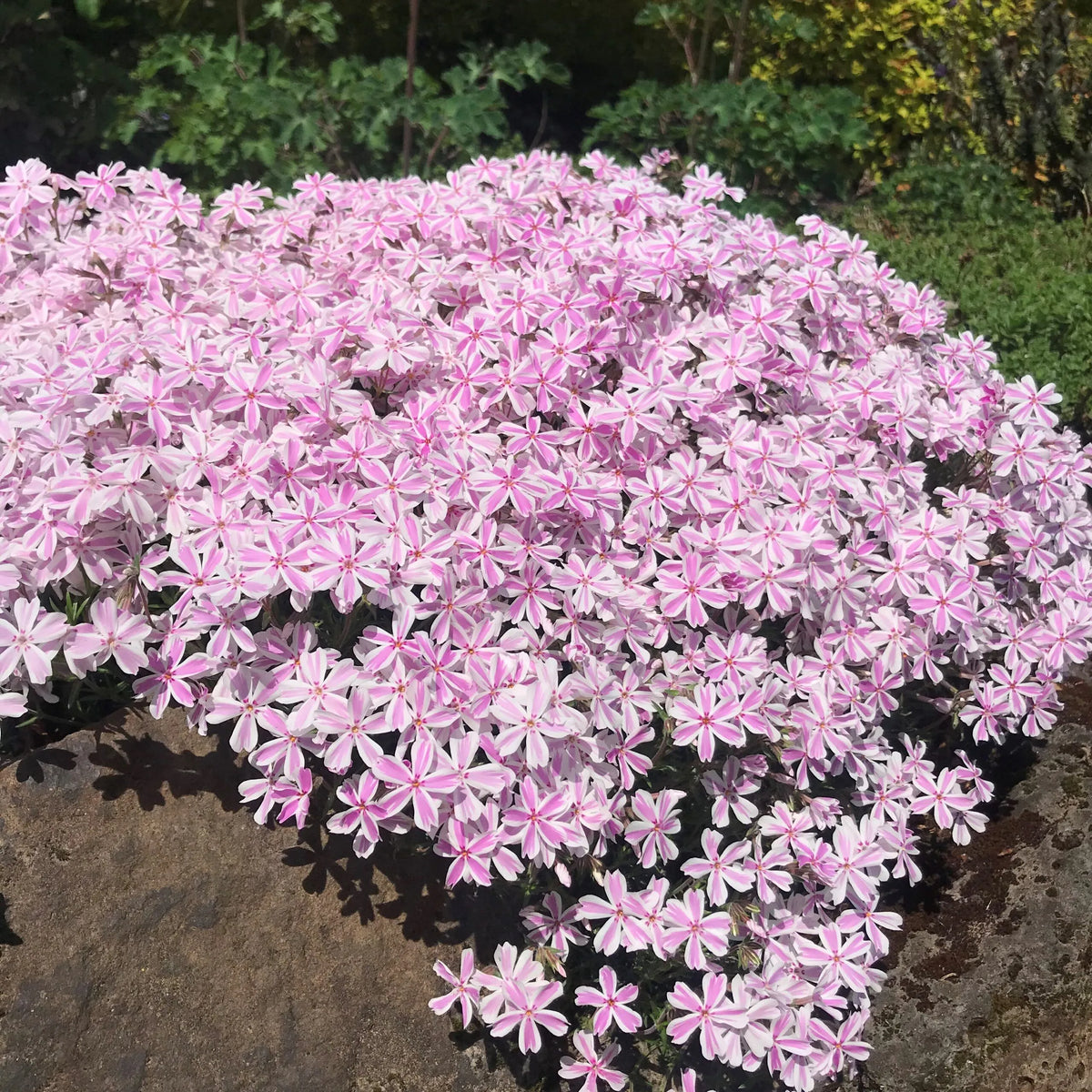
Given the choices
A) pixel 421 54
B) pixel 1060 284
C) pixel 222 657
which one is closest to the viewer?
pixel 222 657

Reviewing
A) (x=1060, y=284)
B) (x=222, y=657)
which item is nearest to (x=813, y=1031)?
(x=222, y=657)

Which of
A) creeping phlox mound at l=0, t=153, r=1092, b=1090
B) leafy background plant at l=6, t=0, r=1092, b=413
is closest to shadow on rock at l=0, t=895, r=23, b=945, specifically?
creeping phlox mound at l=0, t=153, r=1092, b=1090

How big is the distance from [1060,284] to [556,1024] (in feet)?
14.1

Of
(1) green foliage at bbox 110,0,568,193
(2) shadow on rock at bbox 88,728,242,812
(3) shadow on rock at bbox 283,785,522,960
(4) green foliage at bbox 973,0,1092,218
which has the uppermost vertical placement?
(4) green foliage at bbox 973,0,1092,218

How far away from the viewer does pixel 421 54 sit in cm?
959

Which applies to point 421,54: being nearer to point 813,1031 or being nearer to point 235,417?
point 235,417

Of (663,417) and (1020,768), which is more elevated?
(663,417)

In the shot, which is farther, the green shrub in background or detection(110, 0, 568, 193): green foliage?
detection(110, 0, 568, 193): green foliage

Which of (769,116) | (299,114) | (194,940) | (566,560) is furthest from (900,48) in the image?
(194,940)

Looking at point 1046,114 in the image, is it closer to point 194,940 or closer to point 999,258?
point 999,258

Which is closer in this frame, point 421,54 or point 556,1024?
point 556,1024

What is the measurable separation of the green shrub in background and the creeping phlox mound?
1.21 metres

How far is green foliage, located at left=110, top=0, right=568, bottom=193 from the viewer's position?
6242 millimetres

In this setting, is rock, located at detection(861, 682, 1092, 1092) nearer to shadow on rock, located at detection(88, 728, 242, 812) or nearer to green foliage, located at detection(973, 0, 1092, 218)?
shadow on rock, located at detection(88, 728, 242, 812)
